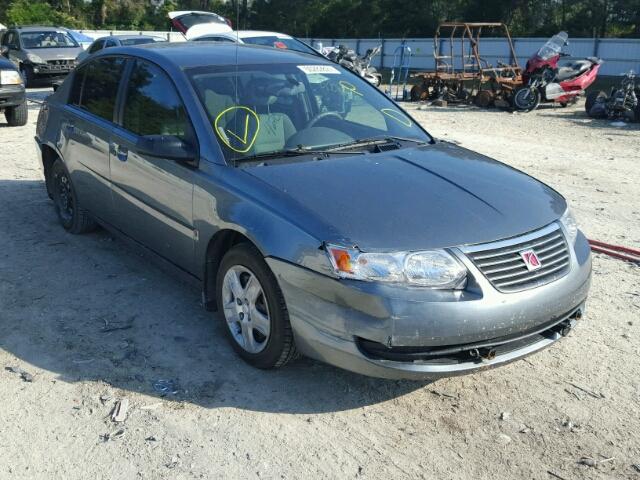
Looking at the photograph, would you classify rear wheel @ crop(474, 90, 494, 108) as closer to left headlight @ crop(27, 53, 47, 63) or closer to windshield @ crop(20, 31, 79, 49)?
windshield @ crop(20, 31, 79, 49)

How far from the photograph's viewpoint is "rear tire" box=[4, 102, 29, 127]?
12.0 m

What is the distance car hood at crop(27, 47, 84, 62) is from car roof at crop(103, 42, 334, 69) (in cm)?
1491

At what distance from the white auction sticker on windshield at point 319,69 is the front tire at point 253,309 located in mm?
1619

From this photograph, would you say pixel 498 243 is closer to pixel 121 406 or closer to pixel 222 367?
pixel 222 367

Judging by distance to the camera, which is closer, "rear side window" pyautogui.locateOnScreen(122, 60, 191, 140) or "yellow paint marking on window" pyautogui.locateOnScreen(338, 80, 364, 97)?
"rear side window" pyautogui.locateOnScreen(122, 60, 191, 140)

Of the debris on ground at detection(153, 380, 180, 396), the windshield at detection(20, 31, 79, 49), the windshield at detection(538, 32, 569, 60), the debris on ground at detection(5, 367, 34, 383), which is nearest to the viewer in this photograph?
the debris on ground at detection(153, 380, 180, 396)

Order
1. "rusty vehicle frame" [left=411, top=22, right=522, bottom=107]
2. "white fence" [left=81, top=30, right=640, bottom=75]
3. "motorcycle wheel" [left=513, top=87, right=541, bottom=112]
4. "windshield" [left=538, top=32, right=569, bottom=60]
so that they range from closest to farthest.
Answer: "motorcycle wheel" [left=513, top=87, right=541, bottom=112] < "windshield" [left=538, top=32, right=569, bottom=60] < "rusty vehicle frame" [left=411, top=22, right=522, bottom=107] < "white fence" [left=81, top=30, right=640, bottom=75]

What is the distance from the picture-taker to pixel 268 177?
3678mm

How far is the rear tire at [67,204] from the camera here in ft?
19.1

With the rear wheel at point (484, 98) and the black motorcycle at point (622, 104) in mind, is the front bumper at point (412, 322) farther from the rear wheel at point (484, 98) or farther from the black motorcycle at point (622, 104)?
the rear wheel at point (484, 98)

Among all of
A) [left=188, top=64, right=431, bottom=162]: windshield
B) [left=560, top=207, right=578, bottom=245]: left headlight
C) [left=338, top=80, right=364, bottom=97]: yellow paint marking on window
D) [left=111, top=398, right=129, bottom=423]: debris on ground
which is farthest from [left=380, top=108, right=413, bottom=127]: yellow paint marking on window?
[left=111, top=398, right=129, bottom=423]: debris on ground

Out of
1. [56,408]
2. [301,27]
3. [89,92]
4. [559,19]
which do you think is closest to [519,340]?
[56,408]

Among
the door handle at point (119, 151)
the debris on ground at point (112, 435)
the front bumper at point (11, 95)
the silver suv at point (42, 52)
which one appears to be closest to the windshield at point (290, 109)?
the door handle at point (119, 151)

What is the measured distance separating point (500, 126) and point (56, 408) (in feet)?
39.5
